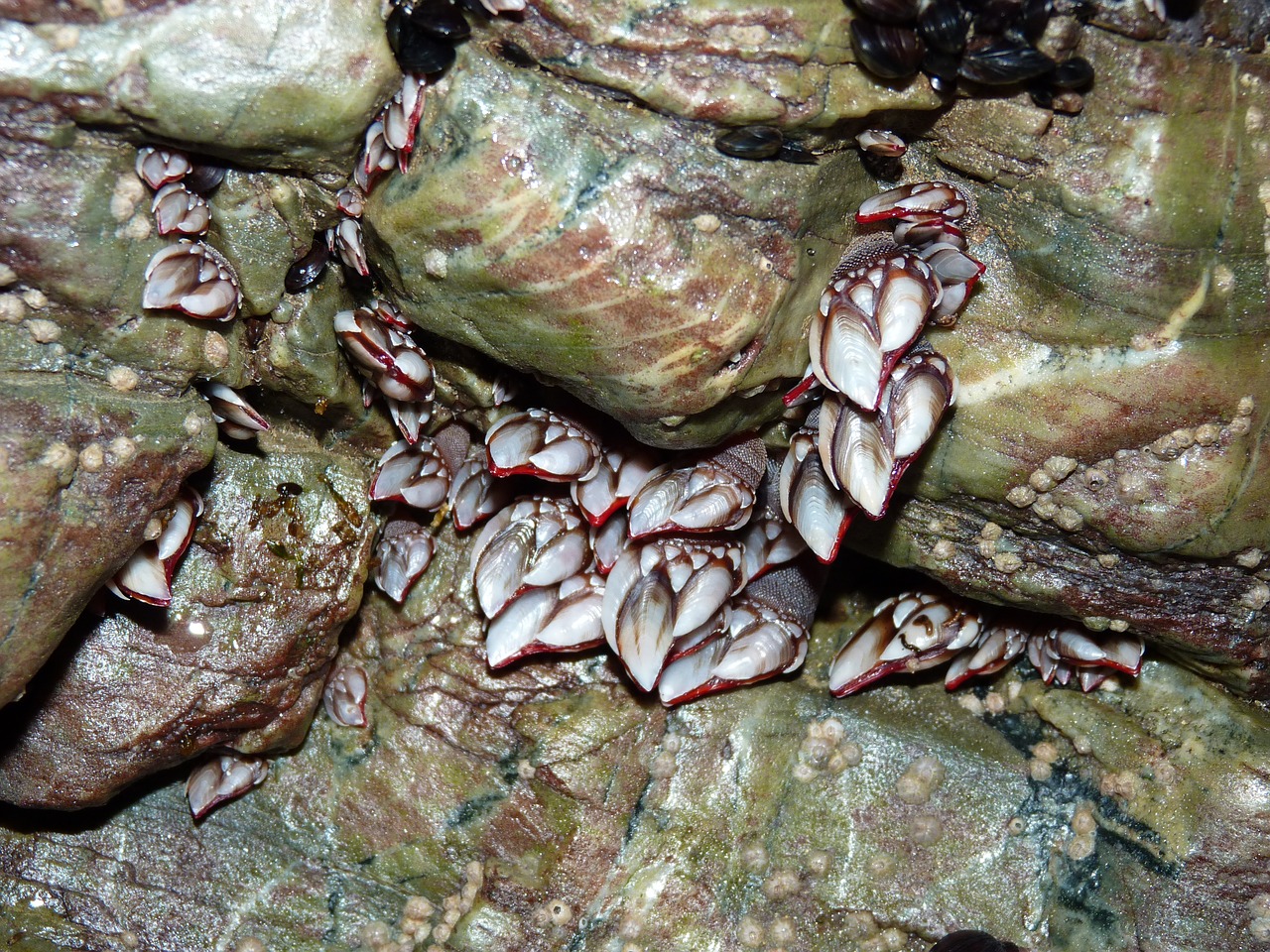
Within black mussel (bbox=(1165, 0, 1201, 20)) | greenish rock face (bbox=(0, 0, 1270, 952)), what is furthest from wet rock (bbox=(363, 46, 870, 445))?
black mussel (bbox=(1165, 0, 1201, 20))

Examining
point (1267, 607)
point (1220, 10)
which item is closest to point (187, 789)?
point (1267, 607)

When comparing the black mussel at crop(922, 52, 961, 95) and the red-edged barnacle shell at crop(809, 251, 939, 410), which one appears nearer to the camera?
the black mussel at crop(922, 52, 961, 95)

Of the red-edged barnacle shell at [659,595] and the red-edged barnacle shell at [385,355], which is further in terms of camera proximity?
the red-edged barnacle shell at [659,595]

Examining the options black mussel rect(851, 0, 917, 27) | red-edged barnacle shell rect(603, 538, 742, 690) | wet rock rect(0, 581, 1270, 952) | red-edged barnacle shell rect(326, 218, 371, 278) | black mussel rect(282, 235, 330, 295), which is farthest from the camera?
wet rock rect(0, 581, 1270, 952)

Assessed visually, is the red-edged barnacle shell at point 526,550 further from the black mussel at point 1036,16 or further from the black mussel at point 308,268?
the black mussel at point 1036,16

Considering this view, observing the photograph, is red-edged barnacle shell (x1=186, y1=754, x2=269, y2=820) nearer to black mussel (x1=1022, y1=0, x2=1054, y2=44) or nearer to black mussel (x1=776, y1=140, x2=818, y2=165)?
black mussel (x1=776, y1=140, x2=818, y2=165)

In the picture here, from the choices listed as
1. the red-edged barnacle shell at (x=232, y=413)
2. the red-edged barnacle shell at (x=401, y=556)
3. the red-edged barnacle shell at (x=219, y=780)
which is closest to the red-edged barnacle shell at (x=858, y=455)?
the red-edged barnacle shell at (x=401, y=556)
